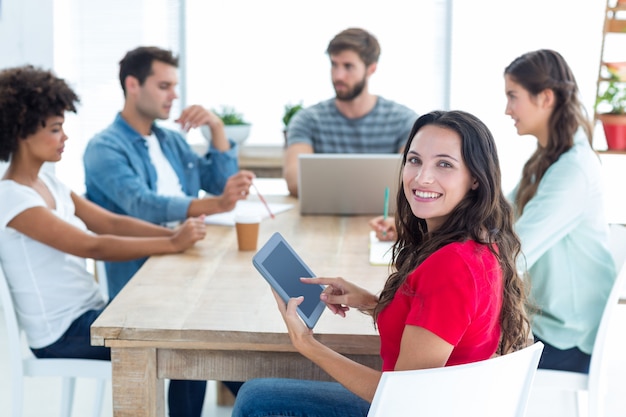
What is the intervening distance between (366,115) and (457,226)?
206cm

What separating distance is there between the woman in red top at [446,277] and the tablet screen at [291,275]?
36 mm

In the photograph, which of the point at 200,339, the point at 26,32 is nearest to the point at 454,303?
the point at 200,339

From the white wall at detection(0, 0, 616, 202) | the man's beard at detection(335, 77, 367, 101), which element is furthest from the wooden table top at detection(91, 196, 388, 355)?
the white wall at detection(0, 0, 616, 202)

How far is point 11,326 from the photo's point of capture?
6.71ft

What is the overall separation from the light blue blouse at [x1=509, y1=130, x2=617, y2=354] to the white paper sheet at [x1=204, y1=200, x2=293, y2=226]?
95 centimetres

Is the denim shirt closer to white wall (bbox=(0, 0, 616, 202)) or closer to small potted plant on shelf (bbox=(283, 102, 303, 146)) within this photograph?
small potted plant on shelf (bbox=(283, 102, 303, 146))

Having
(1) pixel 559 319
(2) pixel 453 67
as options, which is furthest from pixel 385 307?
(2) pixel 453 67

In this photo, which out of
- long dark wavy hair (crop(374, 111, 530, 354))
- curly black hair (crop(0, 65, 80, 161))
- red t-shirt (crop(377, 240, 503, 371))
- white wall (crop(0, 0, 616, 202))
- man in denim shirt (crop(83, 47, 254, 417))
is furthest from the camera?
white wall (crop(0, 0, 616, 202))

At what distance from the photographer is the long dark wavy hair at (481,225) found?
1.42m

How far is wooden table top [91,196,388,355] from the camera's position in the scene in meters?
1.58

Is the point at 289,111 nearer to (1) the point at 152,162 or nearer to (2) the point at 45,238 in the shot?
(1) the point at 152,162

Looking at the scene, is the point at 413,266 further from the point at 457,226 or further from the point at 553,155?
the point at 553,155

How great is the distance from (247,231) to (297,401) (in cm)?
73

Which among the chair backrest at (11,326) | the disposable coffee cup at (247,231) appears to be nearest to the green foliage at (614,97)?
the disposable coffee cup at (247,231)
